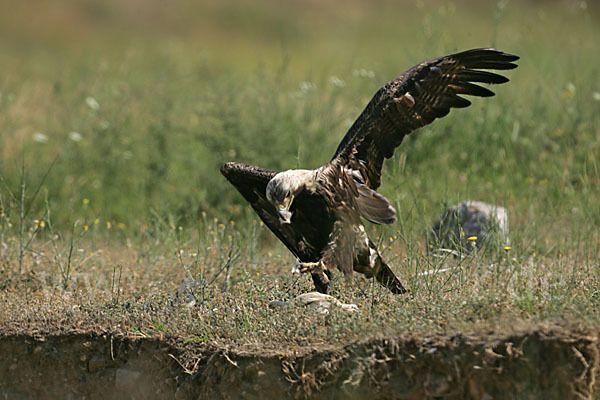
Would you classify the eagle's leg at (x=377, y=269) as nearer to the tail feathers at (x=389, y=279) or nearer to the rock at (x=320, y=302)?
the tail feathers at (x=389, y=279)

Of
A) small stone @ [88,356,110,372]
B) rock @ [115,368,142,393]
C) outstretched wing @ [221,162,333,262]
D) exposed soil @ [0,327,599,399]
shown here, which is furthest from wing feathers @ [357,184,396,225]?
small stone @ [88,356,110,372]

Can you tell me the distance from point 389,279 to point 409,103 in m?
1.11

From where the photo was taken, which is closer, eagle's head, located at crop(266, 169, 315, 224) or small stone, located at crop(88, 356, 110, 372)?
eagle's head, located at crop(266, 169, 315, 224)

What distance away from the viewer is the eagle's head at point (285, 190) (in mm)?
4059

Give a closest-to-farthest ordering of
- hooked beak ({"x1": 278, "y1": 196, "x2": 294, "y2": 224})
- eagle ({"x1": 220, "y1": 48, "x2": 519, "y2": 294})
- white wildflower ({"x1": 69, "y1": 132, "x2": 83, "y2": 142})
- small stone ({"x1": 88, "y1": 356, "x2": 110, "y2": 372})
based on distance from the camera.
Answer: hooked beak ({"x1": 278, "y1": 196, "x2": 294, "y2": 224}) → eagle ({"x1": 220, "y1": 48, "x2": 519, "y2": 294}) → small stone ({"x1": 88, "y1": 356, "x2": 110, "y2": 372}) → white wildflower ({"x1": 69, "y1": 132, "x2": 83, "y2": 142})

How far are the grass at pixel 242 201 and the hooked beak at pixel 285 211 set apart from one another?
64cm

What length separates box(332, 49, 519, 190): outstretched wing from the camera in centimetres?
459

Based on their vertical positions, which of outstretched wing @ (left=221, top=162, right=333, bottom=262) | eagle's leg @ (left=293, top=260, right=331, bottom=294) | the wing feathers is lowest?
eagle's leg @ (left=293, top=260, right=331, bottom=294)

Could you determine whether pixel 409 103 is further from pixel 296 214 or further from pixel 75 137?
pixel 75 137

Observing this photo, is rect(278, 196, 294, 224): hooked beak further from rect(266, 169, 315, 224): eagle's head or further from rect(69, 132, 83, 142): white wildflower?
rect(69, 132, 83, 142): white wildflower

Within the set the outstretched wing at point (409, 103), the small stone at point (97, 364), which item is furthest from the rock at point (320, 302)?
the small stone at point (97, 364)

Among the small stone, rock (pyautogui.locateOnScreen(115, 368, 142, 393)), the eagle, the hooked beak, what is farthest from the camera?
the small stone

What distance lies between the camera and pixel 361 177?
15.1ft

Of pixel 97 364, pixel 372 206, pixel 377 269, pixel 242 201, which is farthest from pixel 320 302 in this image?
pixel 242 201
